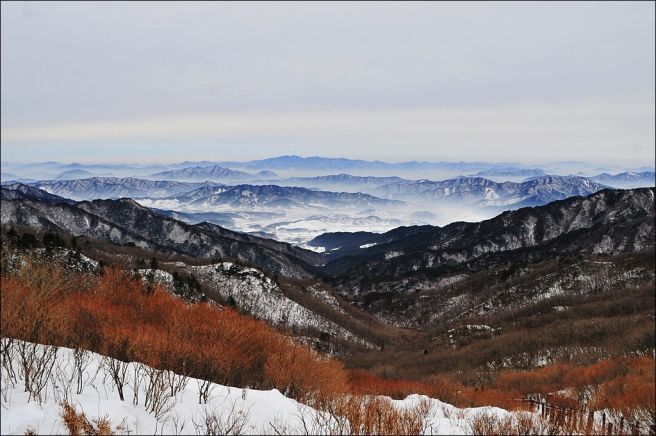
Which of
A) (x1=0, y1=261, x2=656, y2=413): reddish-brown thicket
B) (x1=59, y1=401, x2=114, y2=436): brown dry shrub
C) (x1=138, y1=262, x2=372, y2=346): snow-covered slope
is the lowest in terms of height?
(x1=138, y1=262, x2=372, y2=346): snow-covered slope

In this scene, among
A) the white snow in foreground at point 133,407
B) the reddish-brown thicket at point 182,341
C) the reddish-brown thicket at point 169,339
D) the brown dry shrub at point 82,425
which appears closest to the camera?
the brown dry shrub at point 82,425

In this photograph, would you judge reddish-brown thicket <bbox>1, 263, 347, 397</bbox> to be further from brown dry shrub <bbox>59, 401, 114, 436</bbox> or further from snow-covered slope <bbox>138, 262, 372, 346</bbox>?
snow-covered slope <bbox>138, 262, 372, 346</bbox>

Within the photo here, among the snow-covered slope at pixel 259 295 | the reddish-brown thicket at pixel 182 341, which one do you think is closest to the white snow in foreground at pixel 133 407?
the reddish-brown thicket at pixel 182 341

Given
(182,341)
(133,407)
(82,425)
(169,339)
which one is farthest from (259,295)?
(82,425)

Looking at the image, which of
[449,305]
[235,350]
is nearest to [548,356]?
[235,350]

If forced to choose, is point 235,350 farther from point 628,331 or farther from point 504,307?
point 504,307

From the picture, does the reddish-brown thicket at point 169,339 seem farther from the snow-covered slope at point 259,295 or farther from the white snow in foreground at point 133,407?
the snow-covered slope at point 259,295

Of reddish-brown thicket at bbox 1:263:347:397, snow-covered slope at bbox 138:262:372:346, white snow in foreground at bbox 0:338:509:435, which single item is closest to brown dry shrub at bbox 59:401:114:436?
white snow in foreground at bbox 0:338:509:435

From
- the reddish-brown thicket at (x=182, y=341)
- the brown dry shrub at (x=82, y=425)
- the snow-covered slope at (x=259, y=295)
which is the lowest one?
the snow-covered slope at (x=259, y=295)

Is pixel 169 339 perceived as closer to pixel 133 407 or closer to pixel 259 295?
pixel 133 407
